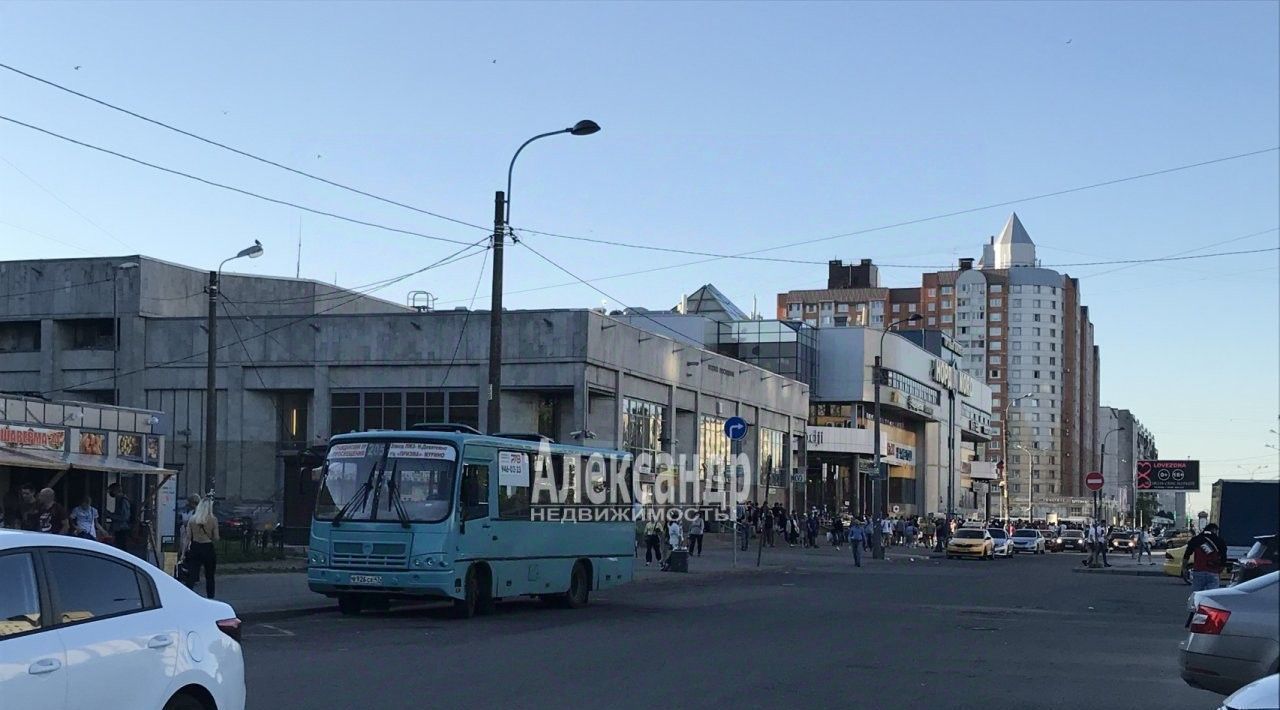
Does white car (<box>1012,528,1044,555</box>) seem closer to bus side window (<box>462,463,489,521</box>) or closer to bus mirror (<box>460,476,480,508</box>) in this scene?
bus side window (<box>462,463,489,521</box>)

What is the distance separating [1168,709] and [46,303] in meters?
52.6

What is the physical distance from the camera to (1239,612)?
11.6 m

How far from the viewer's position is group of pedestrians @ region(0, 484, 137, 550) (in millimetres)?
19953

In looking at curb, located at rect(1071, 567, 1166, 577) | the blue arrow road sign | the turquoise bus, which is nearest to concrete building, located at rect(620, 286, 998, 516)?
curb, located at rect(1071, 567, 1166, 577)

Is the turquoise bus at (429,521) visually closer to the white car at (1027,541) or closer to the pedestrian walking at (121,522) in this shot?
the pedestrian walking at (121,522)

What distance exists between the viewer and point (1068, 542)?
85.3m

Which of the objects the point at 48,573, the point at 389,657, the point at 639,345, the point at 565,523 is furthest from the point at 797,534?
the point at 48,573

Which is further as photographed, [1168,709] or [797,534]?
[797,534]

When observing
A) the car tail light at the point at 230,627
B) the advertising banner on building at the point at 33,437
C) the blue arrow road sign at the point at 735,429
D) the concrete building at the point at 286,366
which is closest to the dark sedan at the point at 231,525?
the concrete building at the point at 286,366

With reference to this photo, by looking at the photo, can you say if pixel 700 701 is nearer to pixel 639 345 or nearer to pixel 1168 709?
pixel 1168 709

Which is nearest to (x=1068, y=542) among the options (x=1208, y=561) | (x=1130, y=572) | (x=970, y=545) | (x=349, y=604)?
(x=970, y=545)

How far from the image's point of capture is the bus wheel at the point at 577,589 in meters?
25.4

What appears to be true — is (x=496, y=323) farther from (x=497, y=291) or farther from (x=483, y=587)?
(x=483, y=587)

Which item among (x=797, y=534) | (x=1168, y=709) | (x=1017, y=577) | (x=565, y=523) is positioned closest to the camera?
(x=1168, y=709)
